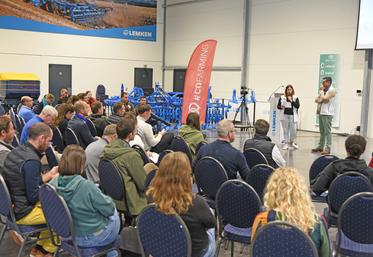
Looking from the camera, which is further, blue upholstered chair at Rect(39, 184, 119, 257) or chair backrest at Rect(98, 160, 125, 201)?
chair backrest at Rect(98, 160, 125, 201)

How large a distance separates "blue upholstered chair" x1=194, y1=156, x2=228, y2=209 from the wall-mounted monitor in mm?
10135

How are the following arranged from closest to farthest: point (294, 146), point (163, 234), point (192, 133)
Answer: point (163, 234) < point (192, 133) < point (294, 146)

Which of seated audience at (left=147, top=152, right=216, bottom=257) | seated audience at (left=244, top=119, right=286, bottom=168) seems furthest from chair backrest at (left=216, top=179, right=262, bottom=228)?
seated audience at (left=244, top=119, right=286, bottom=168)

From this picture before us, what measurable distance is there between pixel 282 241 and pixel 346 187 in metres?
1.57

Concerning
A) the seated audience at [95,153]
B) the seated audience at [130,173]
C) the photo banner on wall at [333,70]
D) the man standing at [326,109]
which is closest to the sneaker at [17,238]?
the seated audience at [95,153]

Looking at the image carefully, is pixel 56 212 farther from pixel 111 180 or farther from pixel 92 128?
pixel 92 128

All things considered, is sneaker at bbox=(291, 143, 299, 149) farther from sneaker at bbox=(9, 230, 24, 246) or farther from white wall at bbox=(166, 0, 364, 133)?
sneaker at bbox=(9, 230, 24, 246)

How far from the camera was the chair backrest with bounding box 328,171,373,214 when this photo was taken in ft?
11.6

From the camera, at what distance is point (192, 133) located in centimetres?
581

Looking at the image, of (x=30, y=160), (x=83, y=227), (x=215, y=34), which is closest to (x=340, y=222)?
(x=83, y=227)

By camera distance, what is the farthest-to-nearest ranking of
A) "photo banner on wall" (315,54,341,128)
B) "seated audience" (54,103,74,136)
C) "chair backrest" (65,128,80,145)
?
"photo banner on wall" (315,54,341,128)
"seated audience" (54,103,74,136)
"chair backrest" (65,128,80,145)

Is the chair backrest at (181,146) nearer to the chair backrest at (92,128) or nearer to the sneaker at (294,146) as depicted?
the chair backrest at (92,128)

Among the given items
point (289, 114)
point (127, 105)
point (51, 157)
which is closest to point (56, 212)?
point (51, 157)

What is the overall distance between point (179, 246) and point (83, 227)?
0.85 meters
